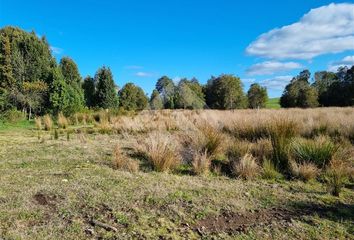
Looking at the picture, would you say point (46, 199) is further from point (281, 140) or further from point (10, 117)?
point (10, 117)

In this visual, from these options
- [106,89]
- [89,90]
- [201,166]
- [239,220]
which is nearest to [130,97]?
[89,90]

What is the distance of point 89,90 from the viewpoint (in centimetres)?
4775

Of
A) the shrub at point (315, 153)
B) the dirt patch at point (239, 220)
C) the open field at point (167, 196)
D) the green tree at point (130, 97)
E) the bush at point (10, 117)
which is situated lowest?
the dirt patch at point (239, 220)

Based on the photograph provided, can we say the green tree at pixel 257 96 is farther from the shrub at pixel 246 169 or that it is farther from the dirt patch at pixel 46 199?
the dirt patch at pixel 46 199

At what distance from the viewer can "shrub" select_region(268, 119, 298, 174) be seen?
614 cm

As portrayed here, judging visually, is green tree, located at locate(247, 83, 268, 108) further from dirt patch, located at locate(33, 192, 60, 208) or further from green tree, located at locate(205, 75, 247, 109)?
dirt patch, located at locate(33, 192, 60, 208)

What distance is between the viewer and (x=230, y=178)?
5.54 meters

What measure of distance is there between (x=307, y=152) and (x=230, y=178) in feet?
4.98

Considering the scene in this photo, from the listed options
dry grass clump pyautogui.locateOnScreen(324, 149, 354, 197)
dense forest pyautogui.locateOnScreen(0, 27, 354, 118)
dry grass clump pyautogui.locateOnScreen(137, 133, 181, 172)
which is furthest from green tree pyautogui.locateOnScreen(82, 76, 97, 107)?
dry grass clump pyautogui.locateOnScreen(324, 149, 354, 197)

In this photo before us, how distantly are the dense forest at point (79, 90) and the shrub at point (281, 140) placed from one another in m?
15.9

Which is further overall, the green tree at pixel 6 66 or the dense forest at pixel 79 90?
the green tree at pixel 6 66

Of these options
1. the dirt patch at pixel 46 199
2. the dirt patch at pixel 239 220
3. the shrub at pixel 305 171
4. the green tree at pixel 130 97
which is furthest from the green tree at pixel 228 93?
the dirt patch at pixel 46 199

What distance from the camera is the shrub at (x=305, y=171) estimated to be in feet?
18.0

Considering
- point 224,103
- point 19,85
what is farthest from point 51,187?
point 224,103
